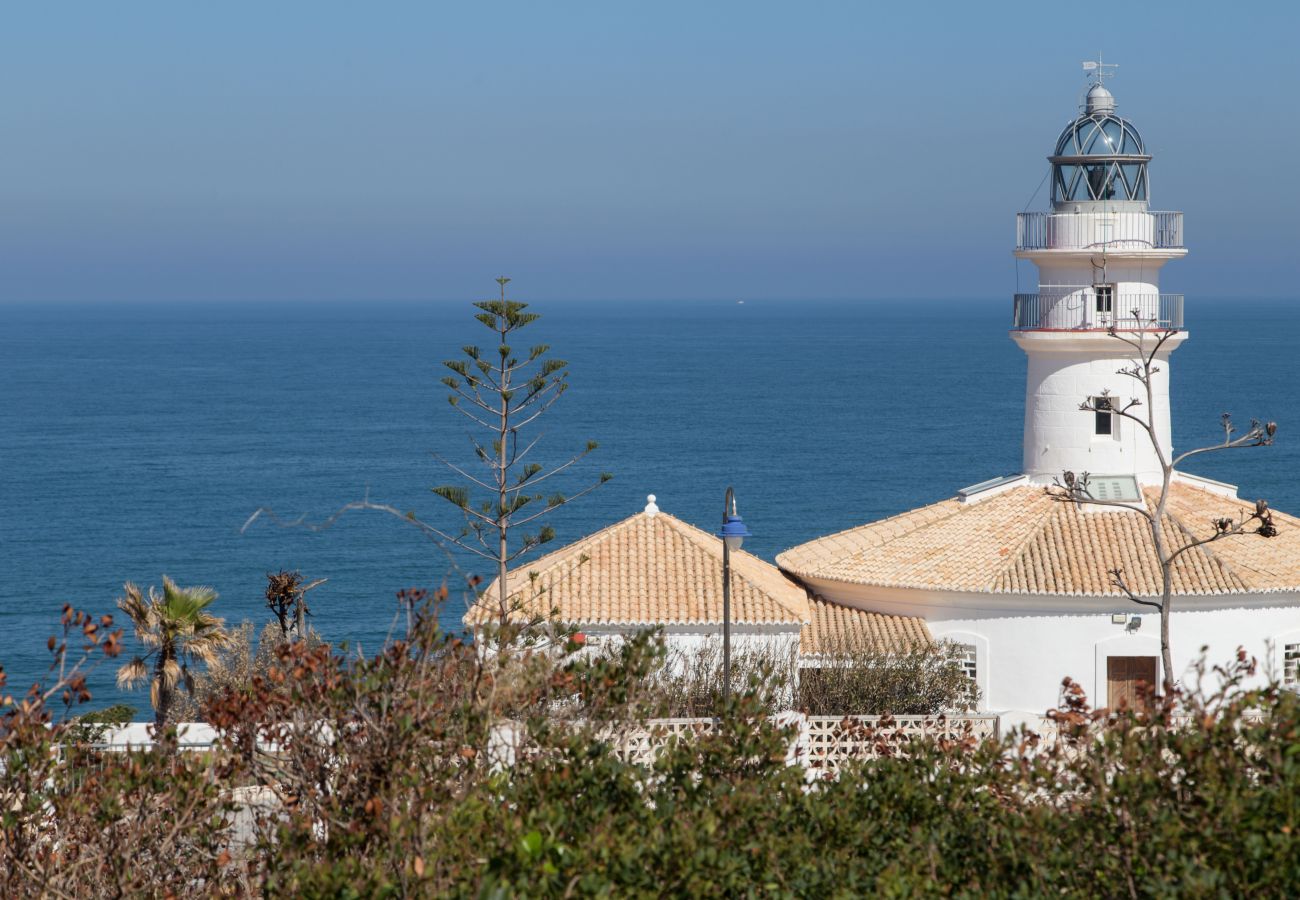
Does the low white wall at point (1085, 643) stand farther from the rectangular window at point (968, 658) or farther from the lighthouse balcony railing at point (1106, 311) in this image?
the lighthouse balcony railing at point (1106, 311)

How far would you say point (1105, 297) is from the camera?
27.7 meters

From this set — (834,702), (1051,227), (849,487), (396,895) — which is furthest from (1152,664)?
(849,487)

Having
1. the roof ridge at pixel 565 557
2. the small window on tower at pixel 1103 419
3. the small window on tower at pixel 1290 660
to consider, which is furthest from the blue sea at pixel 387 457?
the small window on tower at pixel 1290 660

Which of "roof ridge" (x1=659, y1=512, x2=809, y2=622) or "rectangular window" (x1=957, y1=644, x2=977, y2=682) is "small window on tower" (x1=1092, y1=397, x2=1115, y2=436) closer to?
"rectangular window" (x1=957, y1=644, x2=977, y2=682)

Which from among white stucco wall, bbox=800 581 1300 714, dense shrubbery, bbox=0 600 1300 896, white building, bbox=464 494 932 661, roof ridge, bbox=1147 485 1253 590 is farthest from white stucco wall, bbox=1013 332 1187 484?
dense shrubbery, bbox=0 600 1300 896

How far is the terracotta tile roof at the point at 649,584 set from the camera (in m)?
24.1

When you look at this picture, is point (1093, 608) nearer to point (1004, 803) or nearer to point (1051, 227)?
point (1051, 227)

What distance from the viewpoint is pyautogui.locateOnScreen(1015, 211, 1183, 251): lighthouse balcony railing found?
27562 millimetres

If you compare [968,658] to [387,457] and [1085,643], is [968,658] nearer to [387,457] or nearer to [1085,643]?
[1085,643]

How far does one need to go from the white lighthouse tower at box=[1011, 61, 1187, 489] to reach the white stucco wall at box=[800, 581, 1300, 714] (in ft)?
9.92

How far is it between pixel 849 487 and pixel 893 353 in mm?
106412

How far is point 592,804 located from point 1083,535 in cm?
1869

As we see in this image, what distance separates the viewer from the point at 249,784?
13.4 metres

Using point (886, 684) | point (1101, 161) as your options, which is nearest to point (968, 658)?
point (886, 684)
